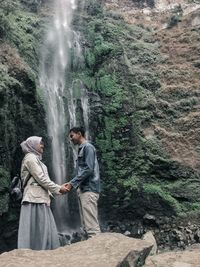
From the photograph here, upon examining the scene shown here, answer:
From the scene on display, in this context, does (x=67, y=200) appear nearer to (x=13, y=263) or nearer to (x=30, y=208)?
(x=30, y=208)

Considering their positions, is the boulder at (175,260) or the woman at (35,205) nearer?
the woman at (35,205)

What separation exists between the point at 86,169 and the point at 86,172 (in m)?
0.04

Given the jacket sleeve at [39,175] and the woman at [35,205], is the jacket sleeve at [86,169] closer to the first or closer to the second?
the woman at [35,205]

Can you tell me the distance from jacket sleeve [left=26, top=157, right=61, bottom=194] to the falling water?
22.2 ft

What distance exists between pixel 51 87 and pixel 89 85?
163 cm

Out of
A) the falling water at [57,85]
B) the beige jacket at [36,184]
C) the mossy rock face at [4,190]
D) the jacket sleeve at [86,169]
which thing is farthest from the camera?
the falling water at [57,85]

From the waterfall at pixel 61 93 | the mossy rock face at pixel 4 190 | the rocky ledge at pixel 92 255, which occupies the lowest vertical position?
the rocky ledge at pixel 92 255

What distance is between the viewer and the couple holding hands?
5.52 m

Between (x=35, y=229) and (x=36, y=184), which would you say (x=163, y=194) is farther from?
(x=35, y=229)

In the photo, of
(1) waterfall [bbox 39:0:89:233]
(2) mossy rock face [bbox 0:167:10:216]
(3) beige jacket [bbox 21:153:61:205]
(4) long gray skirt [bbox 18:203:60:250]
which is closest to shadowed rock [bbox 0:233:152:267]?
(4) long gray skirt [bbox 18:203:60:250]

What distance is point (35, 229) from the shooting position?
5.51 metres

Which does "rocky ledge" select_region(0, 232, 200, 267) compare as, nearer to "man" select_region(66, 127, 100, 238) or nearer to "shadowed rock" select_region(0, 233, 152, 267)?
"shadowed rock" select_region(0, 233, 152, 267)

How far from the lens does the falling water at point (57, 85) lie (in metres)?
12.8

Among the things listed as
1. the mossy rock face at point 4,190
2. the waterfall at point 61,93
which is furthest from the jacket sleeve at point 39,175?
the waterfall at point 61,93
